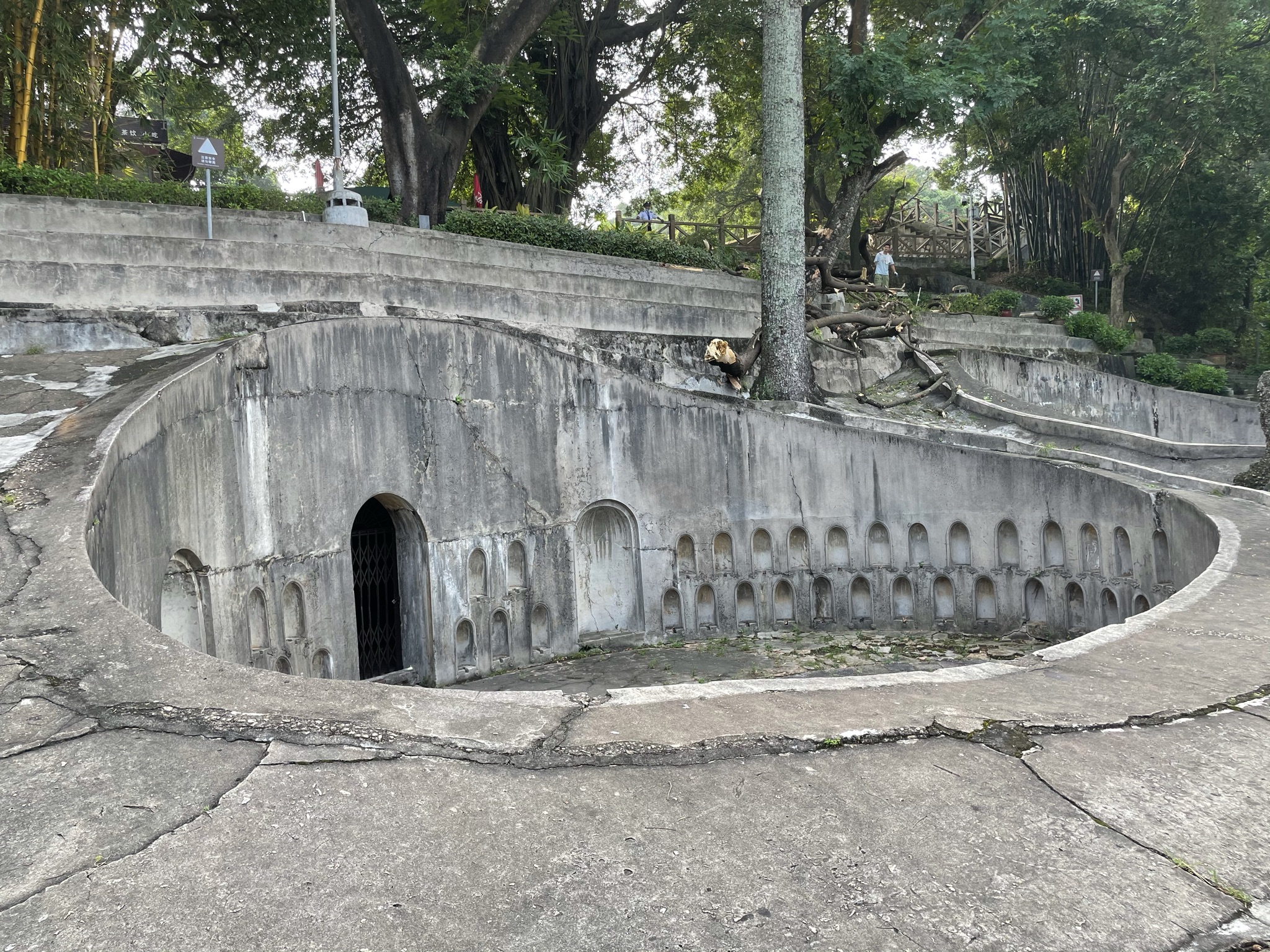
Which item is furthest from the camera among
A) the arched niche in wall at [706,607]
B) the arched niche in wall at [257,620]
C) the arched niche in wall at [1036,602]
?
the arched niche in wall at [706,607]

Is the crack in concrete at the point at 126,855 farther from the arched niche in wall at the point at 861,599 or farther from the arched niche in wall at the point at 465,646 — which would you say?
the arched niche in wall at the point at 861,599

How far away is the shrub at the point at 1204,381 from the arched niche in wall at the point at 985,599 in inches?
448

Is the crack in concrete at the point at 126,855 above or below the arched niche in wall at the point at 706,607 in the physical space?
above

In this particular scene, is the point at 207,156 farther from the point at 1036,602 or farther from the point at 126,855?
the point at 1036,602

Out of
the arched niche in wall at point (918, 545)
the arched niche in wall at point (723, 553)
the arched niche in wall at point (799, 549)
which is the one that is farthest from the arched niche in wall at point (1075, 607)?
the arched niche in wall at point (723, 553)

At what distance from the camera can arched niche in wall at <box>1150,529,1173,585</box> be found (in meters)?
9.52

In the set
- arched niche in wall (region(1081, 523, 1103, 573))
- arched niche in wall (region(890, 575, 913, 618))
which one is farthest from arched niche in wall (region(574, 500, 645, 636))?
arched niche in wall (region(1081, 523, 1103, 573))

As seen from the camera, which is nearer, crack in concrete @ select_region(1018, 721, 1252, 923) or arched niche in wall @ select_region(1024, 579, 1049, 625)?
crack in concrete @ select_region(1018, 721, 1252, 923)

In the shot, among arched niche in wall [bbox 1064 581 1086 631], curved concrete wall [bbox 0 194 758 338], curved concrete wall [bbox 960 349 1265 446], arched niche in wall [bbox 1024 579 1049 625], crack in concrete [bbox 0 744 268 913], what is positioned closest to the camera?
crack in concrete [bbox 0 744 268 913]

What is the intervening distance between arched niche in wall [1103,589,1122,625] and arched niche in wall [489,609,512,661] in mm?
6584

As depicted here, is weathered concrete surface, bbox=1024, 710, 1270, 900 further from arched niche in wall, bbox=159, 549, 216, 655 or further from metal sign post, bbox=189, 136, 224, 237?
metal sign post, bbox=189, 136, 224, 237

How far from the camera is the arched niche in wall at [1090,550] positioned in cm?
1060

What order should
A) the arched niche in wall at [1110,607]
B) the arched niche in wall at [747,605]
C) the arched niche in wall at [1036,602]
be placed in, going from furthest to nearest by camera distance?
1. the arched niche in wall at [747,605]
2. the arched niche in wall at [1036,602]
3. the arched niche in wall at [1110,607]

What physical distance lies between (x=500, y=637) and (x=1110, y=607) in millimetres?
6746
